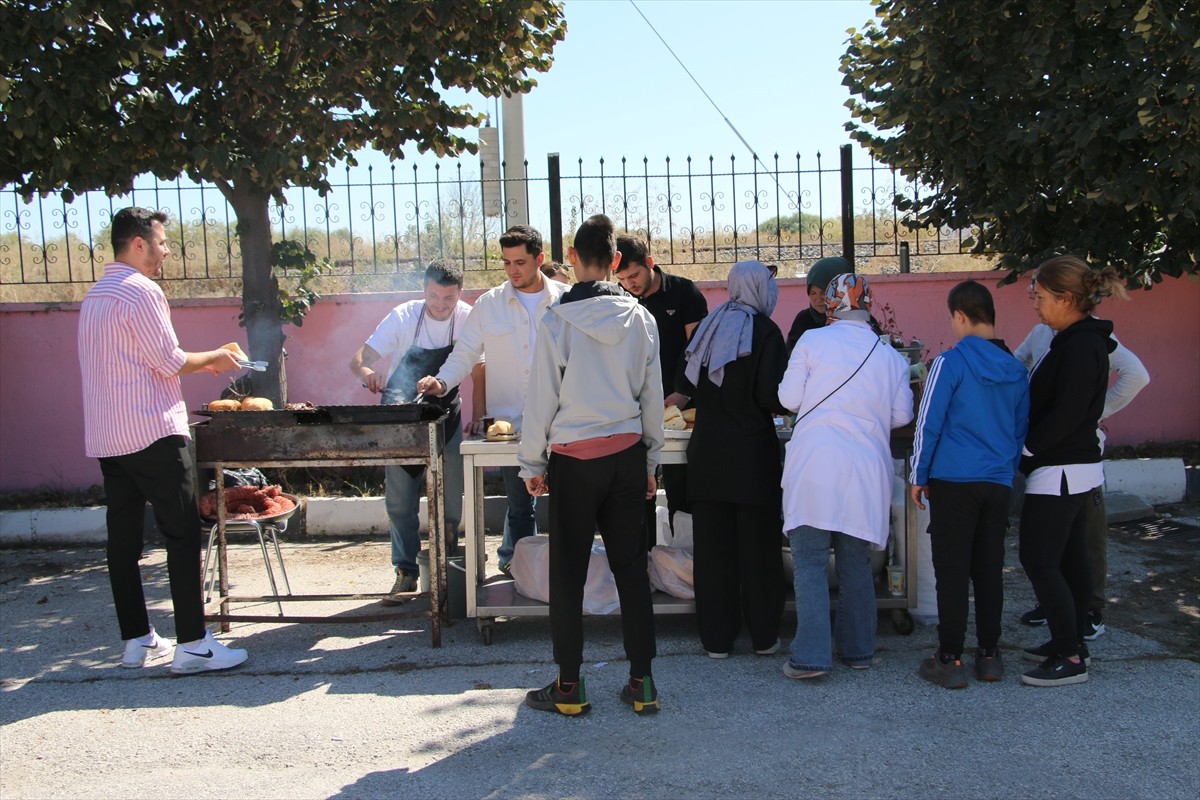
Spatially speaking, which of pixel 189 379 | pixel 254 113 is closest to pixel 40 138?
pixel 254 113

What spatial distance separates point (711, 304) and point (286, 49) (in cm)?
399

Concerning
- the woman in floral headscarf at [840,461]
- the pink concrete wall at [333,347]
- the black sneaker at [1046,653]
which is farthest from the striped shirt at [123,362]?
the black sneaker at [1046,653]

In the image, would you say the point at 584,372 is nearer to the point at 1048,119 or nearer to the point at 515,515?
the point at 515,515

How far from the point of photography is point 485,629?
539cm

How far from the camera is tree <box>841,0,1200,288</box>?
6.29 metres

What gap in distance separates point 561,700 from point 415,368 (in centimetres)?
239

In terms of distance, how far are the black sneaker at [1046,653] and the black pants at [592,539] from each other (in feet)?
5.71

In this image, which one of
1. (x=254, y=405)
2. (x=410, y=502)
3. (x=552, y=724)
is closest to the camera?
(x=552, y=724)

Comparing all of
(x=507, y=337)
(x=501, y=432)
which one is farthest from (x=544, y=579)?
(x=507, y=337)

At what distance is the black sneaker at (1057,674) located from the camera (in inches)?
181

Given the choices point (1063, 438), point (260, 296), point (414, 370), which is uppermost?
point (260, 296)

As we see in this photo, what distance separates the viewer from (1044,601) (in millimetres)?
4598

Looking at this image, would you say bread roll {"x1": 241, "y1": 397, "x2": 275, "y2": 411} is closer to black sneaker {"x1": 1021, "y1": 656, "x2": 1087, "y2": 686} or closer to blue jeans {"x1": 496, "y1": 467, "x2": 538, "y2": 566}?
blue jeans {"x1": 496, "y1": 467, "x2": 538, "y2": 566}

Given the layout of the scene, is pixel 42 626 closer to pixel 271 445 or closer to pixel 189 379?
pixel 271 445
